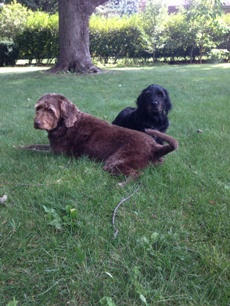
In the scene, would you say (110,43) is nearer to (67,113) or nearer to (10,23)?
(10,23)

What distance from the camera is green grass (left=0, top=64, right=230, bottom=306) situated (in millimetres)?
1781

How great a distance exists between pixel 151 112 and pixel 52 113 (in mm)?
1682

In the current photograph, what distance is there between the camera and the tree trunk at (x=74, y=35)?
13617 millimetres

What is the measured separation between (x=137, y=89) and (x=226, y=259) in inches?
322

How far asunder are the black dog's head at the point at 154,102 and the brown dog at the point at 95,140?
1.08 meters

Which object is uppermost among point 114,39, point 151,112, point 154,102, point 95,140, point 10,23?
point 10,23

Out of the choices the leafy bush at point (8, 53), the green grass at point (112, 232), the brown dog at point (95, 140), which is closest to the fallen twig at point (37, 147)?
the green grass at point (112, 232)

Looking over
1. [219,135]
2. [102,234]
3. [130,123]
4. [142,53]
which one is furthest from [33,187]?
[142,53]

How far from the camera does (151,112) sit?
15.4 ft

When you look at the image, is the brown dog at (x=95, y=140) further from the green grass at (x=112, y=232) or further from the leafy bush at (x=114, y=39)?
the leafy bush at (x=114, y=39)

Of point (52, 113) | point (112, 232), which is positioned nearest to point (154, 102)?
point (52, 113)

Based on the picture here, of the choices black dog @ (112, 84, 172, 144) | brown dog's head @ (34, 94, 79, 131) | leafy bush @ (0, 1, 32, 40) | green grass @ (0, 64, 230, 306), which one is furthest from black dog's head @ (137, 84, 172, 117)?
leafy bush @ (0, 1, 32, 40)

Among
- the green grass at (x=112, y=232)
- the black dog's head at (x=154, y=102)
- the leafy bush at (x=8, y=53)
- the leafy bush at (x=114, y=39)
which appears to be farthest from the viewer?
the leafy bush at (x=114, y=39)

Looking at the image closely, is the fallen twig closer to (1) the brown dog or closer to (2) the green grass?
(2) the green grass
